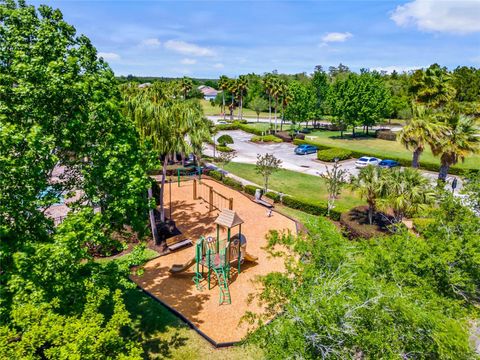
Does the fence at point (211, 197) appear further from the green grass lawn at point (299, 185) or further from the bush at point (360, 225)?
the bush at point (360, 225)

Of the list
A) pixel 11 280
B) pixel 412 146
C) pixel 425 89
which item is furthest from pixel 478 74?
pixel 11 280

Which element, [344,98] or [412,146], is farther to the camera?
[344,98]

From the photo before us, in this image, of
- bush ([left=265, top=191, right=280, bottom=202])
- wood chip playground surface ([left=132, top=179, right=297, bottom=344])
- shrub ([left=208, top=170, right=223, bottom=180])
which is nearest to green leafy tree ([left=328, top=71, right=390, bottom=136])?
shrub ([left=208, top=170, right=223, bottom=180])

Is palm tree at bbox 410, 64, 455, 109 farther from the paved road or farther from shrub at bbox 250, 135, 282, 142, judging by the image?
shrub at bbox 250, 135, 282, 142

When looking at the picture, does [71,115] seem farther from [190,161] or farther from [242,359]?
[190,161]

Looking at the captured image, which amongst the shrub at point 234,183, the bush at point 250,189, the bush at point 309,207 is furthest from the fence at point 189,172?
the bush at point 309,207

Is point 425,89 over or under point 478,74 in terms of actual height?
under

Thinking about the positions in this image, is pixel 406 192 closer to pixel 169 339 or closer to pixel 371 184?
pixel 371 184
